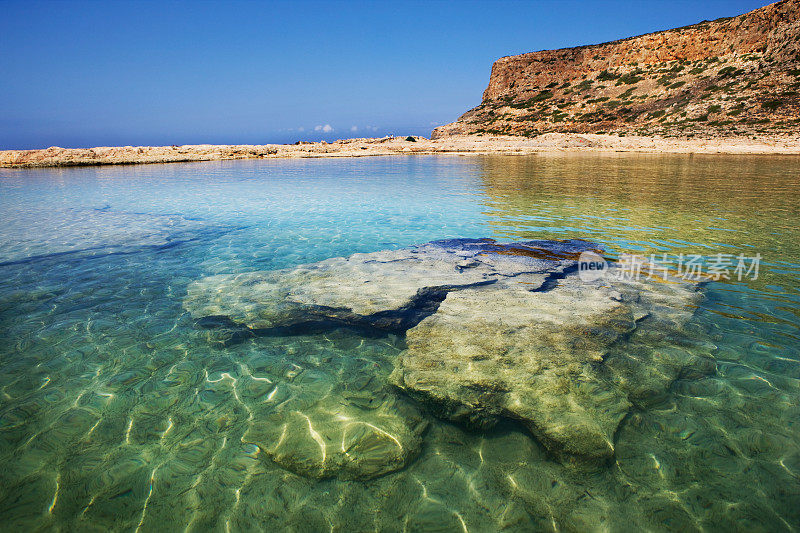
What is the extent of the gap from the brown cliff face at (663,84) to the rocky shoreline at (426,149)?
220 inches

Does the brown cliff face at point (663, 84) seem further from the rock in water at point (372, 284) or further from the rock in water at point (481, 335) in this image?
the rock in water at point (481, 335)

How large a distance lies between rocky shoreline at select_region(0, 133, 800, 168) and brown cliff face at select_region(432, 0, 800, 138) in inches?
220

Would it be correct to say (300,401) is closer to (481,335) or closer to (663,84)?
(481,335)

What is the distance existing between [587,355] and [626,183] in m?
18.7

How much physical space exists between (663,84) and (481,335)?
8786cm

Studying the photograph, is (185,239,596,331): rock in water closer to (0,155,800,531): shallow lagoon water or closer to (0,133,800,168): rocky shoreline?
(0,155,800,531): shallow lagoon water

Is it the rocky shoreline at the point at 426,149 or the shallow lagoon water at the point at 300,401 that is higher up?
the rocky shoreline at the point at 426,149

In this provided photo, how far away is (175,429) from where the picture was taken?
3639mm

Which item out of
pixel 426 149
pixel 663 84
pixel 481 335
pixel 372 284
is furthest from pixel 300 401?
pixel 663 84

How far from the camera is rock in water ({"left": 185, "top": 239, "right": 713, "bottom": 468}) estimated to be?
3451mm

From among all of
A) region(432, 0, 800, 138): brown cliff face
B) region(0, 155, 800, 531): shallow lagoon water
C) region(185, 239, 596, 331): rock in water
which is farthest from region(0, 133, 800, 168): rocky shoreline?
region(185, 239, 596, 331): rock in water

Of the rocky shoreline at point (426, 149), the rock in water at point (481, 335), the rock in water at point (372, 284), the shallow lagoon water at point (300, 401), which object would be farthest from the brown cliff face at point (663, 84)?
the shallow lagoon water at point (300, 401)

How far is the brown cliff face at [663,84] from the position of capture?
5344 centimetres

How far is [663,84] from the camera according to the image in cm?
7050
